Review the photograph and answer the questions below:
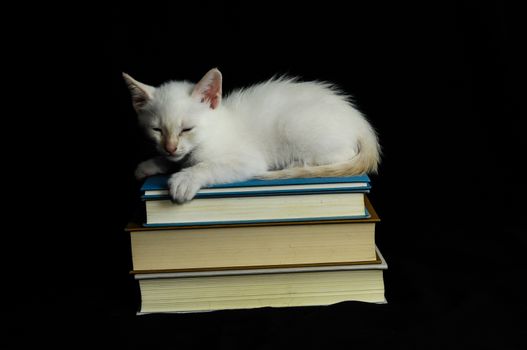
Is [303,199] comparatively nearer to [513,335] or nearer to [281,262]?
[281,262]

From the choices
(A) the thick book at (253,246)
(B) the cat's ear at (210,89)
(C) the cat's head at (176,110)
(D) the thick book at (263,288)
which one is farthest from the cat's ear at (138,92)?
(D) the thick book at (263,288)

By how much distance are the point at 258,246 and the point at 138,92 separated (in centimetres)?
66

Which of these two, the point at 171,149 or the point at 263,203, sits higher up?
the point at 171,149

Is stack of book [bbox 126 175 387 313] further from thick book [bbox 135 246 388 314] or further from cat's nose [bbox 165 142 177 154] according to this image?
cat's nose [bbox 165 142 177 154]

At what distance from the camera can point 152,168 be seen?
2.04 metres

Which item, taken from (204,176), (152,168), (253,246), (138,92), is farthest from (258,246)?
(138,92)

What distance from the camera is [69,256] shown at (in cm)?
219

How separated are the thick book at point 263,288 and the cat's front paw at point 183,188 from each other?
25 cm

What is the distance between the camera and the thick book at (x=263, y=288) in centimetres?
176

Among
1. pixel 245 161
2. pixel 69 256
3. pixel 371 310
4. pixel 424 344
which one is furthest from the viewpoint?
pixel 69 256

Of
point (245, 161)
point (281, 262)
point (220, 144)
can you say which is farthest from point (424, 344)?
→ point (220, 144)

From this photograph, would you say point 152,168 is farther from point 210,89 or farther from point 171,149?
point 210,89

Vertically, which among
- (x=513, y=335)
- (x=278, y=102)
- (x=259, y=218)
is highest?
(x=278, y=102)

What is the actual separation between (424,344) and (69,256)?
1391 mm
